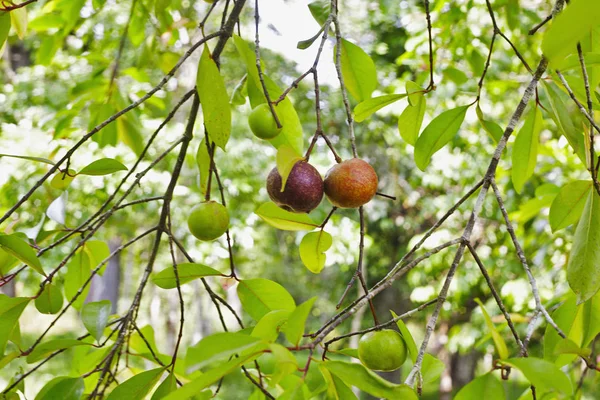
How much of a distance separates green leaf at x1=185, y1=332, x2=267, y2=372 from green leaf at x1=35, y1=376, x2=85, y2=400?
0.42 m

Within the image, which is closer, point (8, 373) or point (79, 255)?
point (79, 255)

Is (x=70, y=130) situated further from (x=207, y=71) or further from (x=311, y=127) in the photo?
(x=311, y=127)

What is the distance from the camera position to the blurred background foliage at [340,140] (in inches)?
65.2

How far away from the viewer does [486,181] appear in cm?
63

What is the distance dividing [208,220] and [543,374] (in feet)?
1.50

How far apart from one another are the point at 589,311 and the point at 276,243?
845cm

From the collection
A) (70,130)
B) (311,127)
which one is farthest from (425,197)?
(70,130)

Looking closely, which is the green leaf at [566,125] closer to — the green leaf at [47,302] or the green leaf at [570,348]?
the green leaf at [570,348]

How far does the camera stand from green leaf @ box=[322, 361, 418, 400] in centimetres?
45

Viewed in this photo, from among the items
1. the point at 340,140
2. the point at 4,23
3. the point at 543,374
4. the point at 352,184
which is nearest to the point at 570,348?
the point at 543,374

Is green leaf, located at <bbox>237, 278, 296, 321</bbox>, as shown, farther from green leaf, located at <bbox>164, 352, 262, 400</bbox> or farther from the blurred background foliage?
green leaf, located at <bbox>164, 352, 262, 400</bbox>

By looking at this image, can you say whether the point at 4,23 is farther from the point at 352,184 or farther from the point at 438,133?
the point at 438,133

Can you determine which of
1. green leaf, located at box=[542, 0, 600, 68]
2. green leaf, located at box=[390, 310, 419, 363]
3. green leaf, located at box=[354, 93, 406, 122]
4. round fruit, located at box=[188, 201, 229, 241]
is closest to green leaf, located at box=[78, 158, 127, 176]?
round fruit, located at box=[188, 201, 229, 241]

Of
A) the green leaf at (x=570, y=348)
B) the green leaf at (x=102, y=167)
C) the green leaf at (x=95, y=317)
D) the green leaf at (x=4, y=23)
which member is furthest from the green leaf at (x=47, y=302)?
the green leaf at (x=570, y=348)
